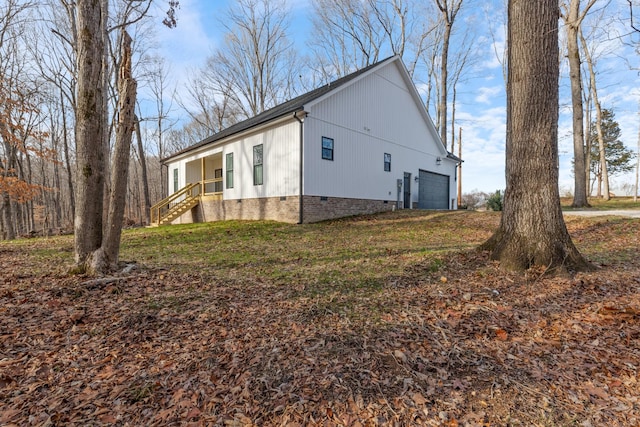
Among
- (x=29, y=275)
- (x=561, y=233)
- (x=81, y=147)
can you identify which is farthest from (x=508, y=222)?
(x=29, y=275)

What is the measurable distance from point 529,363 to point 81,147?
20.2 ft

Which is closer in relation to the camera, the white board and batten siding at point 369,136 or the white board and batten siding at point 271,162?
the white board and batten siding at point 271,162

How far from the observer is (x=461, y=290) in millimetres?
3969

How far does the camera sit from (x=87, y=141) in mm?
4711

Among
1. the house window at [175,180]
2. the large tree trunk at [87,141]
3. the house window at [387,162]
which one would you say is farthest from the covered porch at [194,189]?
the large tree trunk at [87,141]

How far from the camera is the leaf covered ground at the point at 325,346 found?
195cm

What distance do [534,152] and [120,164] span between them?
631 cm

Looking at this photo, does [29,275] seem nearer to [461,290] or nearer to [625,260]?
[461,290]

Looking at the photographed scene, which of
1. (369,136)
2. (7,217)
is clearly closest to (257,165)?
(369,136)

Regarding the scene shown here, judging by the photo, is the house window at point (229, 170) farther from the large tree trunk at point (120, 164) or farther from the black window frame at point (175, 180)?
the large tree trunk at point (120, 164)

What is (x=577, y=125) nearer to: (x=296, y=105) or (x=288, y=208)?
(x=296, y=105)

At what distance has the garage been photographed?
57.1 feet

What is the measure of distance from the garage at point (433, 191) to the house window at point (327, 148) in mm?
7017

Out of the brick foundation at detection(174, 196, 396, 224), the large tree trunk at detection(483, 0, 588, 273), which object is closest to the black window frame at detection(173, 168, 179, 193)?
the brick foundation at detection(174, 196, 396, 224)
